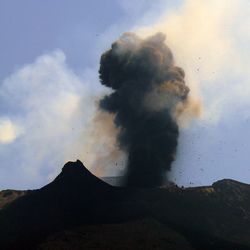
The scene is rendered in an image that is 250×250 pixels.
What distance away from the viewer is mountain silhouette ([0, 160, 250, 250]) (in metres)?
85.6

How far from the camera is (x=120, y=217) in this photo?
319 ft

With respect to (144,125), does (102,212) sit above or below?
below

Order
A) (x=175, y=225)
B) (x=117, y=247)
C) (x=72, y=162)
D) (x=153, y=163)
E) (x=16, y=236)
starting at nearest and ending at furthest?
(x=117, y=247)
(x=16, y=236)
(x=175, y=225)
(x=72, y=162)
(x=153, y=163)

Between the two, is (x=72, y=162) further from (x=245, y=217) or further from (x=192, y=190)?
(x=245, y=217)

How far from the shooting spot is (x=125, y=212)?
9931 centimetres

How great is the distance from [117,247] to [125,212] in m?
18.4

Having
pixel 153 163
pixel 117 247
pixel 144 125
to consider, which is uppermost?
pixel 144 125

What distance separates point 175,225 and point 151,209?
26.1 ft

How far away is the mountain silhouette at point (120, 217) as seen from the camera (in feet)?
281

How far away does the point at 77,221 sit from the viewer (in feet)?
312

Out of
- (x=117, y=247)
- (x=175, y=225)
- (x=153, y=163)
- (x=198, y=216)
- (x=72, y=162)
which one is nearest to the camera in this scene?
(x=117, y=247)

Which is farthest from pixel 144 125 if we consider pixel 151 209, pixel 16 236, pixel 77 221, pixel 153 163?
pixel 16 236

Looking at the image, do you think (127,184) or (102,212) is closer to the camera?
(102,212)

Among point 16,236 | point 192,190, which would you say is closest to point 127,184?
Result: point 192,190
